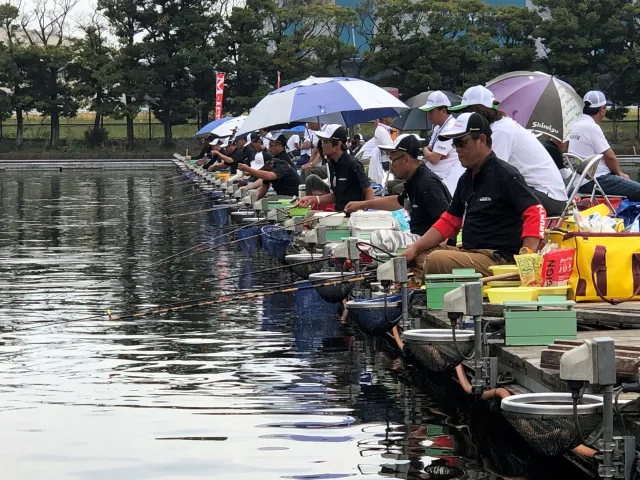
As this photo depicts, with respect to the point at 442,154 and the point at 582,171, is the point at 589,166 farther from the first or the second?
the point at 442,154

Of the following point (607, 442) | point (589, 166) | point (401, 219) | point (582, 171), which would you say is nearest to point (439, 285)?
point (589, 166)

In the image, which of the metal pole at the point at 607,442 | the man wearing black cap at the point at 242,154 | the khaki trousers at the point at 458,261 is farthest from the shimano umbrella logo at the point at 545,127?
the man wearing black cap at the point at 242,154

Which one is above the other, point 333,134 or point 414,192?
point 333,134

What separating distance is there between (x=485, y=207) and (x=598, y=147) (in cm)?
426

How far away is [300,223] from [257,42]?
1945 inches

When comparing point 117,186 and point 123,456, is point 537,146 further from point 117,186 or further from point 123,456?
point 117,186

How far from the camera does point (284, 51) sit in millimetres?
62844

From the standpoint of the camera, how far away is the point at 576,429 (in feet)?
18.8

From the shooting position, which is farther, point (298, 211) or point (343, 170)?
point (298, 211)

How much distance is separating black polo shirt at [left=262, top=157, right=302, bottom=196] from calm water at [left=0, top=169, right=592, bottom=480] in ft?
17.2

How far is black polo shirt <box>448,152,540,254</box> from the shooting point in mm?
9133

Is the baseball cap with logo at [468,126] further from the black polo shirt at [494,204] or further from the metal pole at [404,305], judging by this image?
the metal pole at [404,305]

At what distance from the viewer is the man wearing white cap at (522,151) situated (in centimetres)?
1041

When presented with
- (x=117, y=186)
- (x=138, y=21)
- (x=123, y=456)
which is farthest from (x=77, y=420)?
(x=138, y=21)
